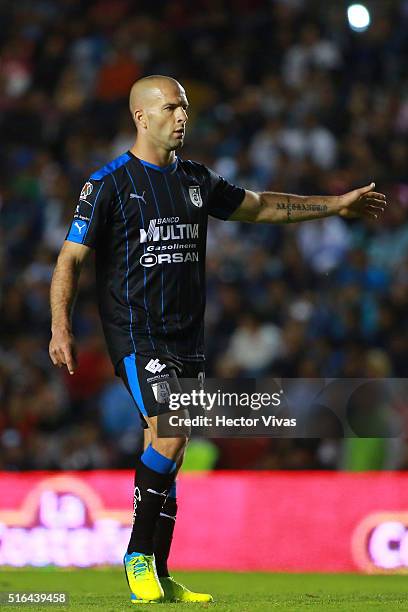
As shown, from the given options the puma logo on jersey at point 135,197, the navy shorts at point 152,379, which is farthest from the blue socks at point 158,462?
the puma logo on jersey at point 135,197

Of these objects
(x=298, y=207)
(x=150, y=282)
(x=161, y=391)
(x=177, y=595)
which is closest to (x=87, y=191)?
(x=150, y=282)

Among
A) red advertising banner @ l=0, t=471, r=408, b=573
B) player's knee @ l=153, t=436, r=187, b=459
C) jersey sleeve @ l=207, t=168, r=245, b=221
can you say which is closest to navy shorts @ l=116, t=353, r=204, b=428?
player's knee @ l=153, t=436, r=187, b=459

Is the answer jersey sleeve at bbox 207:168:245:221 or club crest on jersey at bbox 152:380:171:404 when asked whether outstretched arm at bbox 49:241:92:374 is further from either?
jersey sleeve at bbox 207:168:245:221

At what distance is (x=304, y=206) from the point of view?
613 cm

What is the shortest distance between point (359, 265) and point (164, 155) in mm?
5364

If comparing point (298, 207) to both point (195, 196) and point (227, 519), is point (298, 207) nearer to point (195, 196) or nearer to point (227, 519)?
point (195, 196)

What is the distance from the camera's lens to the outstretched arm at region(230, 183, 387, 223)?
20.0 ft

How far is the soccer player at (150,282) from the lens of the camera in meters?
5.43

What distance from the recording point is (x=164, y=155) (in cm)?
571

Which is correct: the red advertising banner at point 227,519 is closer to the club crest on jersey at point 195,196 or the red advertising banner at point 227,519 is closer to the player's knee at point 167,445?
the player's knee at point 167,445

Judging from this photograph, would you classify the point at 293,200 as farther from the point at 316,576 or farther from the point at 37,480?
the point at 37,480

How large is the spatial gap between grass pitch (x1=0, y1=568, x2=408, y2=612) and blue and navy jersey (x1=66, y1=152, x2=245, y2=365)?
1.07 meters

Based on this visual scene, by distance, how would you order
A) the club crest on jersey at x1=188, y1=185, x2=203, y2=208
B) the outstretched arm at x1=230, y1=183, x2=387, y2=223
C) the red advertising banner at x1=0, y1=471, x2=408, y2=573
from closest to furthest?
1. the club crest on jersey at x1=188, y1=185, x2=203, y2=208
2. the outstretched arm at x1=230, y1=183, x2=387, y2=223
3. the red advertising banner at x1=0, y1=471, x2=408, y2=573

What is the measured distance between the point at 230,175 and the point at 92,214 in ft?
21.7
